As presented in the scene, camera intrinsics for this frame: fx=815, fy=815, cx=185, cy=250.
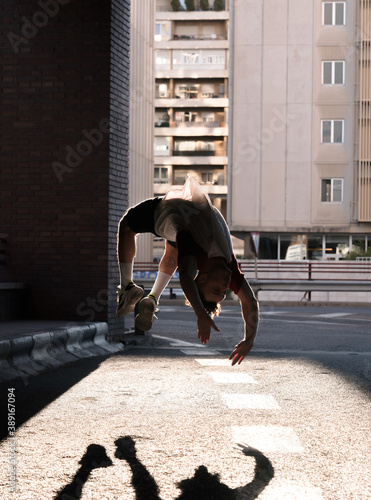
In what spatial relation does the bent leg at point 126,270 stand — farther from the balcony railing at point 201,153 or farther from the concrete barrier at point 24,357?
the balcony railing at point 201,153

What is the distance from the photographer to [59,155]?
491 inches

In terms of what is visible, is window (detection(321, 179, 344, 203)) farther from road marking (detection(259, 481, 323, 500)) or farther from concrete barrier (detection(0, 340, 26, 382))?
road marking (detection(259, 481, 323, 500))

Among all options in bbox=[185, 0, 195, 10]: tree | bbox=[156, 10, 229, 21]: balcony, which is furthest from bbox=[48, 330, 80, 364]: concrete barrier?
bbox=[185, 0, 195, 10]: tree

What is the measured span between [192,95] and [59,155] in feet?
211

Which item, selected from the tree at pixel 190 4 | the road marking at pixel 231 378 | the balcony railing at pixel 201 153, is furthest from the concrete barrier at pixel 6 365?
the tree at pixel 190 4

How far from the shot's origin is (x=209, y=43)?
2879 inches

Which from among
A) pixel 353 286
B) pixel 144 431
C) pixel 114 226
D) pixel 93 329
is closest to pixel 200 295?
pixel 144 431

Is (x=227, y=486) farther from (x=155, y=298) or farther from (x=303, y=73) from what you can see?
(x=303, y=73)

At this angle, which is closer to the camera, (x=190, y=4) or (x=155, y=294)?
(x=155, y=294)

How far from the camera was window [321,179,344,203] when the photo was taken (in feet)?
163

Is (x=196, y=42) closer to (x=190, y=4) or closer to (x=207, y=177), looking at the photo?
(x=190, y=4)

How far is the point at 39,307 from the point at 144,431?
7.21m

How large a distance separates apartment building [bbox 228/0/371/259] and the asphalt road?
128ft

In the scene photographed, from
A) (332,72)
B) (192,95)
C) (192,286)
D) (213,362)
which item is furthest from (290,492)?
(192,95)
